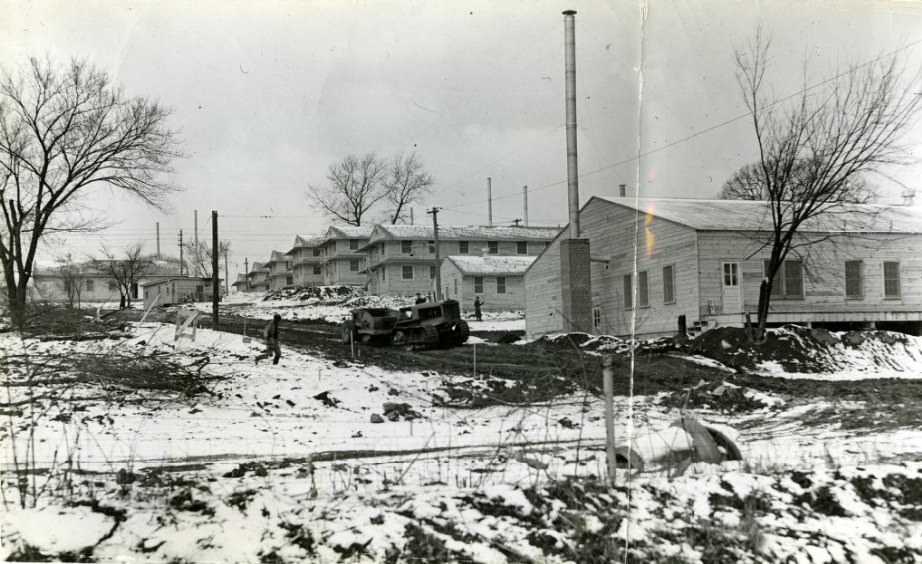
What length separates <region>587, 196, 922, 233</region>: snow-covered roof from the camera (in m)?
14.6

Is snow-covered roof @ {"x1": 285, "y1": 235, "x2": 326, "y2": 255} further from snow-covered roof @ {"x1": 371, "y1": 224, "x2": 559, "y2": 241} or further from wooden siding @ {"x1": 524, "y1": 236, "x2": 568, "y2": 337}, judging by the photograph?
wooden siding @ {"x1": 524, "y1": 236, "x2": 568, "y2": 337}

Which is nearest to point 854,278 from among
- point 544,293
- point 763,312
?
point 763,312

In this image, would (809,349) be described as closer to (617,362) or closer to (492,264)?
(617,362)

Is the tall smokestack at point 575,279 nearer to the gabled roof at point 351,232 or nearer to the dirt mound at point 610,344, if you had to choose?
the dirt mound at point 610,344

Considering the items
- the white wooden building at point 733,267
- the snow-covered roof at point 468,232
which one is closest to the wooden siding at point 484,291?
the snow-covered roof at point 468,232

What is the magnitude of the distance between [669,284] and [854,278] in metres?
4.66

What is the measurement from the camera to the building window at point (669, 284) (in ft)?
59.1

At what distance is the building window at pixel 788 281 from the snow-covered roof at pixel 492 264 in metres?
7.07

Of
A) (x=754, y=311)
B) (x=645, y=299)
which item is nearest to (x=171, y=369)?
(x=645, y=299)

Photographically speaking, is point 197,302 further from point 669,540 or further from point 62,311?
point 669,540

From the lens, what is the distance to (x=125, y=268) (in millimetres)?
8875

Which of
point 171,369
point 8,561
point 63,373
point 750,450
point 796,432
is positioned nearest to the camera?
point 8,561

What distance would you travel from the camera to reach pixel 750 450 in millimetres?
7113

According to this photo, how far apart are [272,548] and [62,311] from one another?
141 inches
